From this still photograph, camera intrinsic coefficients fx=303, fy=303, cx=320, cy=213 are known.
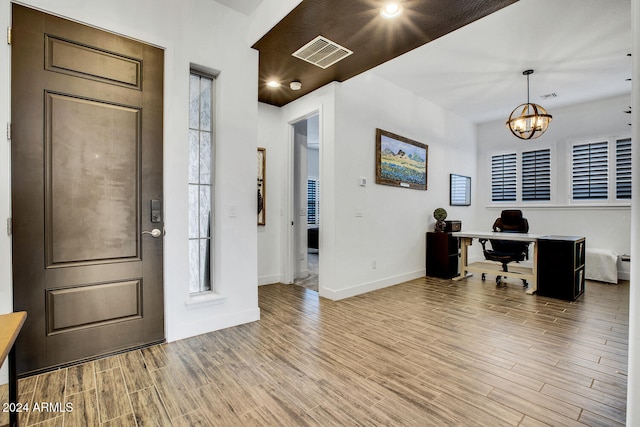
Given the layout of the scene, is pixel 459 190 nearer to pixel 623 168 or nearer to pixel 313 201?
pixel 623 168

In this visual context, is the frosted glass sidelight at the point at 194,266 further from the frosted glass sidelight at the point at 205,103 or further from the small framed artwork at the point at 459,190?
the small framed artwork at the point at 459,190

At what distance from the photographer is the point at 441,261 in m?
5.00

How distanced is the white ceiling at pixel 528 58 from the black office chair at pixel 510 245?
1989mm

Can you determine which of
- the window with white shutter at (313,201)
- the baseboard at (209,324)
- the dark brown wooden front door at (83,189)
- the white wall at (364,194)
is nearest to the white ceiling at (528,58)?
the white wall at (364,194)

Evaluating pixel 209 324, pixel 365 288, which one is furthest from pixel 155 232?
pixel 365 288

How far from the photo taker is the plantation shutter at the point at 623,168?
5000 millimetres

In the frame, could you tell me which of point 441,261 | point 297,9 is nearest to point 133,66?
point 297,9

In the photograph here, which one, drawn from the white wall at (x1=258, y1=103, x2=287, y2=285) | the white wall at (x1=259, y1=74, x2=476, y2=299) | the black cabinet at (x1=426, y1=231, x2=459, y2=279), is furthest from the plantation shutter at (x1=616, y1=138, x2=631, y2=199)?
the white wall at (x1=258, y1=103, x2=287, y2=285)

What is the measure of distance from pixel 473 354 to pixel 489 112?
5066 mm

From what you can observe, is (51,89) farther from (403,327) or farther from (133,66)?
(403,327)

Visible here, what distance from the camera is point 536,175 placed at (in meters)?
5.95

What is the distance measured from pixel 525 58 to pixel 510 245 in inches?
104

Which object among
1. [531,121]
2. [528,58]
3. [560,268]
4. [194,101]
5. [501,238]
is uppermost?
[528,58]

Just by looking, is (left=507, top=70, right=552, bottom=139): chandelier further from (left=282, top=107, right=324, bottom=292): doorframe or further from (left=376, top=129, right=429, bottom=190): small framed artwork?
(left=282, top=107, right=324, bottom=292): doorframe
